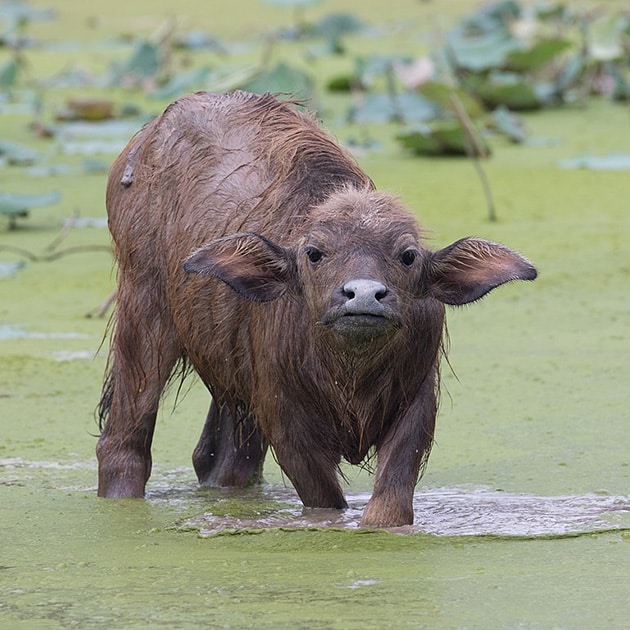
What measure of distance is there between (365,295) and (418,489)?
1.41m

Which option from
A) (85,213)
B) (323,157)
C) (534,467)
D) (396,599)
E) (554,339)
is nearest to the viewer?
(396,599)

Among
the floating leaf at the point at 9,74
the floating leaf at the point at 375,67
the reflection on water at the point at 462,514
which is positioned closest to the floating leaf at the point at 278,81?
the floating leaf at the point at 375,67

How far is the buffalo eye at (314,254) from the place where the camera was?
5523 mm

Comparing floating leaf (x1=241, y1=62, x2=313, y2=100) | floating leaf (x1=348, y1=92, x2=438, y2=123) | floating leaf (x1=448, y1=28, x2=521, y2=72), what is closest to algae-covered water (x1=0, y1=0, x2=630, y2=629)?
floating leaf (x1=241, y1=62, x2=313, y2=100)

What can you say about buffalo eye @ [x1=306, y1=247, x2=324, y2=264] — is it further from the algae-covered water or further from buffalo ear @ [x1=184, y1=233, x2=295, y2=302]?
the algae-covered water

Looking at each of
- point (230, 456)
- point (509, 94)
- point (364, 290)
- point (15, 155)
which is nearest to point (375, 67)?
point (509, 94)

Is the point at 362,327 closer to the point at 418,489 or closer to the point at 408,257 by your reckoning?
the point at 408,257

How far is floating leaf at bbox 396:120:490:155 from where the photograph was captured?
44.1 feet

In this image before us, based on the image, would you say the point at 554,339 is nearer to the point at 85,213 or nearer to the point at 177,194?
the point at 177,194

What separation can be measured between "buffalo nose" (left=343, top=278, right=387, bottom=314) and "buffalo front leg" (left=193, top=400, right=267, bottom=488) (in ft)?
4.94

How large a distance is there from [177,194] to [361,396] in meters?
1.30

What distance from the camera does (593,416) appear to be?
736 centimetres

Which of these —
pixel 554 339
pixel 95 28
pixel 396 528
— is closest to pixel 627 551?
pixel 396 528

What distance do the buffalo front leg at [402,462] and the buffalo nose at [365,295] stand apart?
2.05 ft
